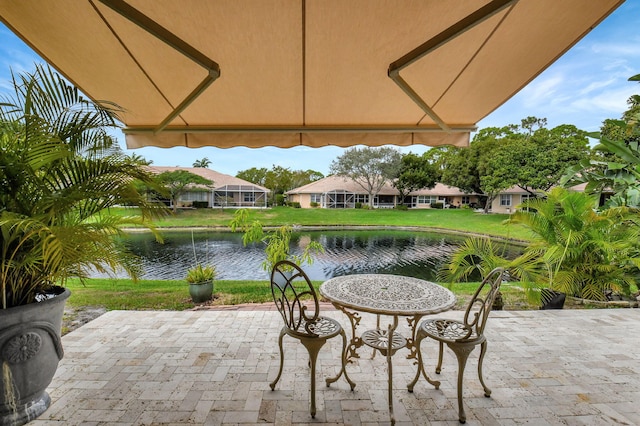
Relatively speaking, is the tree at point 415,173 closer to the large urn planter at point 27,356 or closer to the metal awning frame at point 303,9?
the metal awning frame at point 303,9

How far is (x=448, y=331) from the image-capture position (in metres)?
2.20

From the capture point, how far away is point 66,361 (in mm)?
2699

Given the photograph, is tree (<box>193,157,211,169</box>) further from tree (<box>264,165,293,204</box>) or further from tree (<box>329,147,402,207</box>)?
tree (<box>329,147,402,207</box>)

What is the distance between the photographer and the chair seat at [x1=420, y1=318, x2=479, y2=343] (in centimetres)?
204

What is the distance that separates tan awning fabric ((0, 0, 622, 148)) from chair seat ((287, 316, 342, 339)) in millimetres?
2039

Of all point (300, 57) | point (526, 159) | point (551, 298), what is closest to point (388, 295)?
point (300, 57)

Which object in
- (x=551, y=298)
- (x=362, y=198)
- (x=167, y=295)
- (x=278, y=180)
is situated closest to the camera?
(x=551, y=298)

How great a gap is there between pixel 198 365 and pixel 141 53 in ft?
9.06

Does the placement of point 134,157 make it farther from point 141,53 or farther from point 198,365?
point 198,365

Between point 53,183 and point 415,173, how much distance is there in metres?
31.1

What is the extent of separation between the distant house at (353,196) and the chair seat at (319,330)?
31483 millimetres

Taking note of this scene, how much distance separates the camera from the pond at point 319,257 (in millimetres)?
8930

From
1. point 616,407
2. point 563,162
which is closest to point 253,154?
point 563,162

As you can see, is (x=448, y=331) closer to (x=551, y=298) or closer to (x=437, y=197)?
(x=551, y=298)
